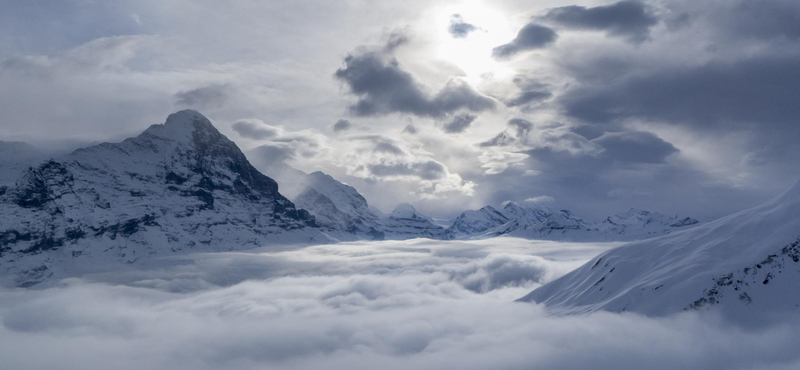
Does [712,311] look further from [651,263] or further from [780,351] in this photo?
[651,263]

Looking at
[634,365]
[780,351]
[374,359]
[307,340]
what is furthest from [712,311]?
[307,340]

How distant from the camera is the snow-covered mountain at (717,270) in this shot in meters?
39.5

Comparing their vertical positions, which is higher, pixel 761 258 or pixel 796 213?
pixel 796 213

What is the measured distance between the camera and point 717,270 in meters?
43.7

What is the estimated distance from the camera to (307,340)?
13462 cm

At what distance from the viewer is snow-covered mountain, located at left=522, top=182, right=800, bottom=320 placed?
39.5m

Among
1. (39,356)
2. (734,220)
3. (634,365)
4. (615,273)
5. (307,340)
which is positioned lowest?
(39,356)

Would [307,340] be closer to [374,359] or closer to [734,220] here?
[374,359]

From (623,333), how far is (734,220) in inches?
949

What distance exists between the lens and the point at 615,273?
2307 inches

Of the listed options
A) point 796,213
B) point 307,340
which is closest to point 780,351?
point 796,213

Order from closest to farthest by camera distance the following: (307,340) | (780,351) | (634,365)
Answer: (780,351) < (634,365) < (307,340)

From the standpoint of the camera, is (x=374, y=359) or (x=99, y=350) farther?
(x=99, y=350)

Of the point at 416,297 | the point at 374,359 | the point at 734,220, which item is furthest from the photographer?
the point at 416,297
